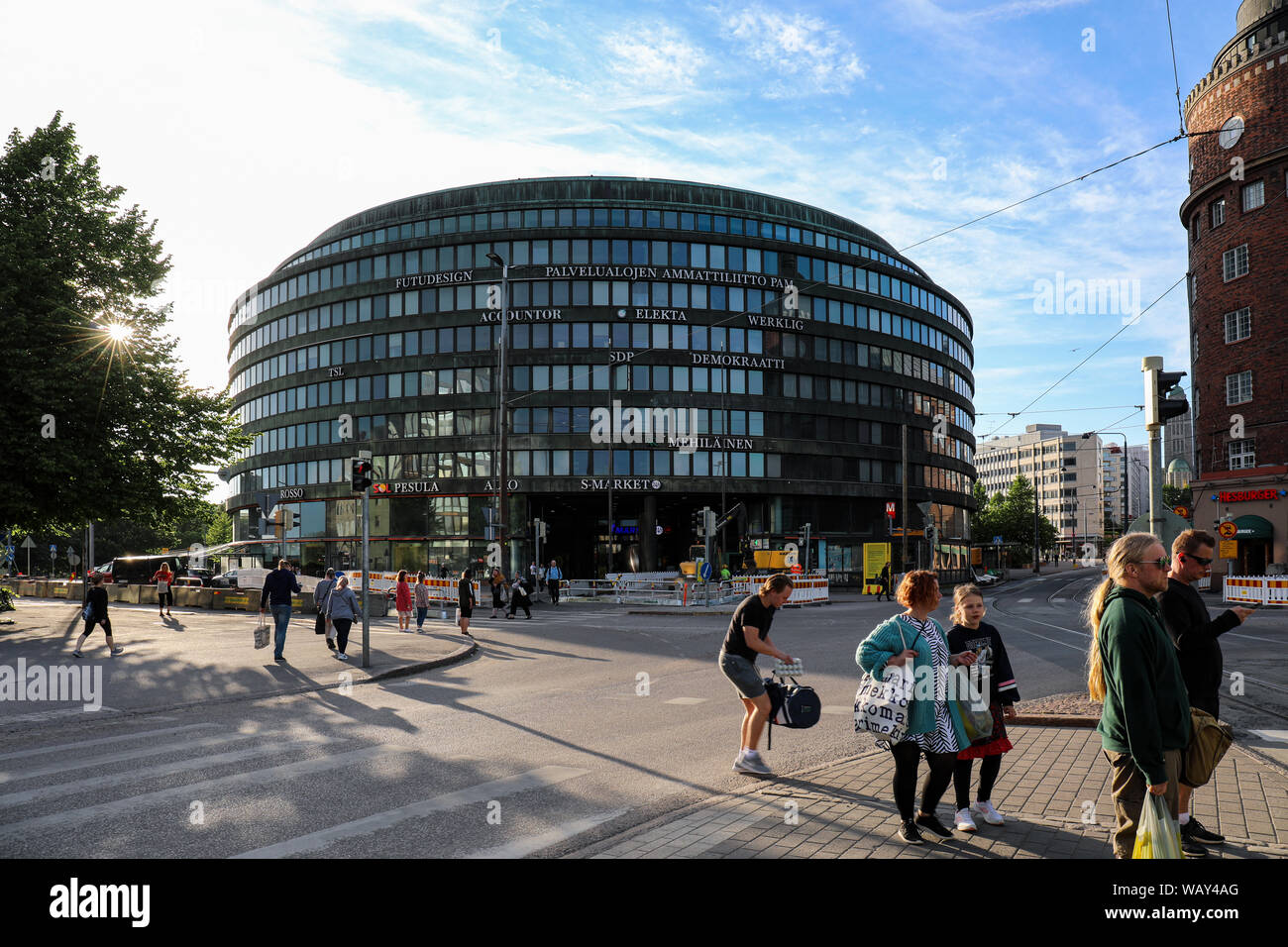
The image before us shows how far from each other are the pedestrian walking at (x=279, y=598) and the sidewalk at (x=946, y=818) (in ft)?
37.2

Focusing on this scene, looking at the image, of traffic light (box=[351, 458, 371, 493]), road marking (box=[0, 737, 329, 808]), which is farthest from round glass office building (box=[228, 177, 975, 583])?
road marking (box=[0, 737, 329, 808])

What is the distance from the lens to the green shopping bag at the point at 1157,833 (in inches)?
138

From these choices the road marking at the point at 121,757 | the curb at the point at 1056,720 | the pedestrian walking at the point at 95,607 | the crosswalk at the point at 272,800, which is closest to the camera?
the crosswalk at the point at 272,800

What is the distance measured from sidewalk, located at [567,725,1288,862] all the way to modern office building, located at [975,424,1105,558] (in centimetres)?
15261

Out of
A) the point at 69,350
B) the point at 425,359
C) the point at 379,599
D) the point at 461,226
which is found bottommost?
the point at 379,599

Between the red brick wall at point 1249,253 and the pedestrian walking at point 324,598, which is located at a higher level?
the red brick wall at point 1249,253

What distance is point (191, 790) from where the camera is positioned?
22.2 feet

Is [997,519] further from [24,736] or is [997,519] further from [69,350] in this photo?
[24,736]

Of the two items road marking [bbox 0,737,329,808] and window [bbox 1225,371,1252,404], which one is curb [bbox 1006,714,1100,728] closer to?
road marking [bbox 0,737,329,808]

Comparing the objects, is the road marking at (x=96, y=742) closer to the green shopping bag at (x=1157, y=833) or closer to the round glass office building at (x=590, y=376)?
the green shopping bag at (x=1157, y=833)

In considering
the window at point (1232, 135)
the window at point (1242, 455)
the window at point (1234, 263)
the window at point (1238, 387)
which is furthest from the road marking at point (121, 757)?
the window at point (1232, 135)
